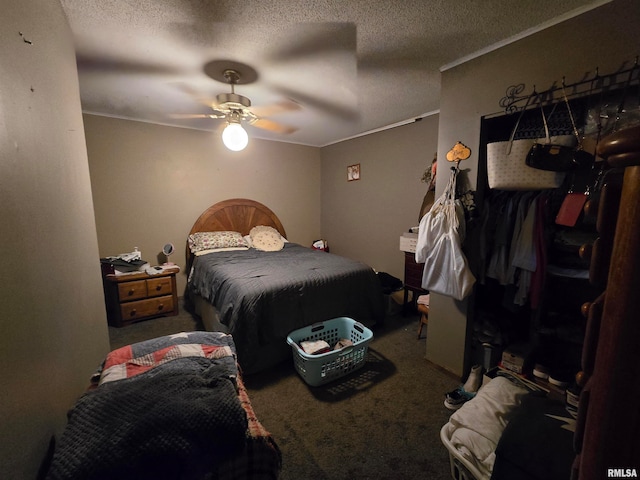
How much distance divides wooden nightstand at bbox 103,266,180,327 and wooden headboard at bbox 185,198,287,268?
0.61m

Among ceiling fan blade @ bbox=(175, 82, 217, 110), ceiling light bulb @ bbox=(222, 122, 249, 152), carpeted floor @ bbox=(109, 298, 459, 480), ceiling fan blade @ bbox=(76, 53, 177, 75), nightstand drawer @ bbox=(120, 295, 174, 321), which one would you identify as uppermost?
ceiling fan blade @ bbox=(76, 53, 177, 75)

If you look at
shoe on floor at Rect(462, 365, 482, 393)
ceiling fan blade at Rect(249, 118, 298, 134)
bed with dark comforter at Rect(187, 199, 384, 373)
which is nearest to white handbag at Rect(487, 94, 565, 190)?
shoe on floor at Rect(462, 365, 482, 393)

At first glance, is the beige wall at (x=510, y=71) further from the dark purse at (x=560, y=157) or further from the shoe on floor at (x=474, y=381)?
the dark purse at (x=560, y=157)

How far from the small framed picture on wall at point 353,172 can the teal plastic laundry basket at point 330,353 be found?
2390 millimetres

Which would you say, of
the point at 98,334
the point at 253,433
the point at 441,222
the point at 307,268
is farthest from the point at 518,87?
the point at 98,334

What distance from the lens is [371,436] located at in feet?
5.04

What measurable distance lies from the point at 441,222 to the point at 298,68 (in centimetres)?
153

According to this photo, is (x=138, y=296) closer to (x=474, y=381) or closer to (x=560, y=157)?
(x=474, y=381)

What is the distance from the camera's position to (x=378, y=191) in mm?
3721

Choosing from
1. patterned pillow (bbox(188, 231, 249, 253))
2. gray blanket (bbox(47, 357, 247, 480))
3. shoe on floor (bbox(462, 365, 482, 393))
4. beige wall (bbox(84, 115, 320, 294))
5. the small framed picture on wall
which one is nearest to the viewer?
gray blanket (bbox(47, 357, 247, 480))

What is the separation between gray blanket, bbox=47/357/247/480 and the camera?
22.8 inches

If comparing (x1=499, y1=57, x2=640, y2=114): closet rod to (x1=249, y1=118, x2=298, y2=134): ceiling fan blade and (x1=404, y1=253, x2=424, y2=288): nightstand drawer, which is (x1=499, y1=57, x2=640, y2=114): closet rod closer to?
(x1=404, y1=253, x2=424, y2=288): nightstand drawer

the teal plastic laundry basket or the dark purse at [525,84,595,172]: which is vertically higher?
the dark purse at [525,84,595,172]

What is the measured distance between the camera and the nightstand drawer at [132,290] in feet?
9.29
